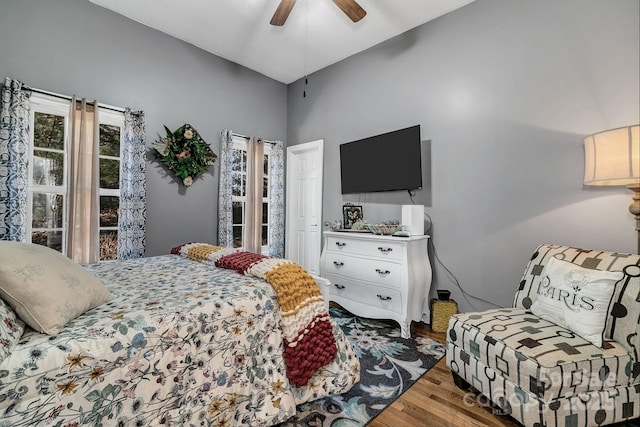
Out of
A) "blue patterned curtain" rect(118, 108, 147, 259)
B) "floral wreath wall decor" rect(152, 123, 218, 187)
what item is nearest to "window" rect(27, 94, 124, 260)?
"blue patterned curtain" rect(118, 108, 147, 259)

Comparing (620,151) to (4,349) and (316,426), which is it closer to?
(316,426)

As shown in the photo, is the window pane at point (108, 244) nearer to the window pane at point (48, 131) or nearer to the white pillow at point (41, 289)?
the window pane at point (48, 131)

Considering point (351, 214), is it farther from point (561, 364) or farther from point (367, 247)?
point (561, 364)

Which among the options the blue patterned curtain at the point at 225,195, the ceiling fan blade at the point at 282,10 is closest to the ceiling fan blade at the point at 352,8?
the ceiling fan blade at the point at 282,10

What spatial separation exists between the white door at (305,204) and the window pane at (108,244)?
6.73 ft

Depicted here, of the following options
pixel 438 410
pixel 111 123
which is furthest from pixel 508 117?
pixel 111 123

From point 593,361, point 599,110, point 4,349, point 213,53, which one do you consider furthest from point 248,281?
point 213,53

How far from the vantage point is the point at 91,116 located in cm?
262

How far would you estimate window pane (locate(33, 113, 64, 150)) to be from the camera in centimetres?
245

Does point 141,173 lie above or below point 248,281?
above

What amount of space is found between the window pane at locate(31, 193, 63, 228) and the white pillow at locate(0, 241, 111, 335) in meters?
1.72

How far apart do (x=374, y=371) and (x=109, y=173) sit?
9.63ft

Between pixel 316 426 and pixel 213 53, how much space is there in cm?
381

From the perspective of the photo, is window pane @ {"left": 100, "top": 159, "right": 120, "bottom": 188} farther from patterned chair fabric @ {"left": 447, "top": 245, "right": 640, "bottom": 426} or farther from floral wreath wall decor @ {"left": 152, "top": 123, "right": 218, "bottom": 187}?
patterned chair fabric @ {"left": 447, "top": 245, "right": 640, "bottom": 426}
